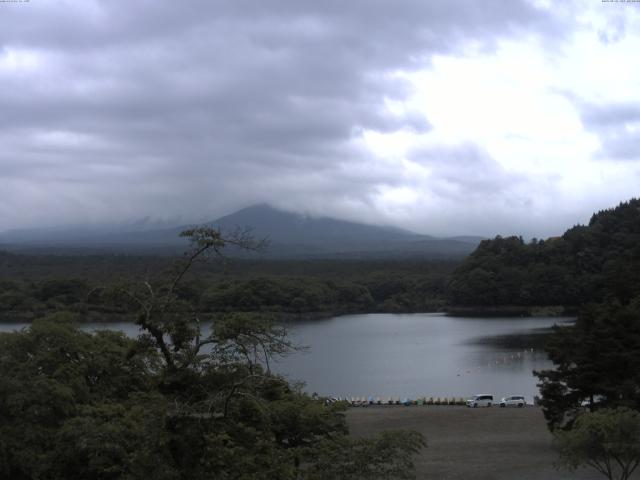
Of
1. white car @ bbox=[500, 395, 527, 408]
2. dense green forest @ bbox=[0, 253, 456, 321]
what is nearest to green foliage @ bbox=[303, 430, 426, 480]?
white car @ bbox=[500, 395, 527, 408]

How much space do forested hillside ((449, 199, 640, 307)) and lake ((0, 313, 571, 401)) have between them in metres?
9.36

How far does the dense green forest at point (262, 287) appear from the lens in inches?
2148

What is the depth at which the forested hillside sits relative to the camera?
216 feet

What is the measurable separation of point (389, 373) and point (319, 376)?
347cm

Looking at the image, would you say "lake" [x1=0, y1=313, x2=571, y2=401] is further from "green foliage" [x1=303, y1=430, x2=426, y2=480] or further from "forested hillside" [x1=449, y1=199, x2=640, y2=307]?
"green foliage" [x1=303, y1=430, x2=426, y2=480]

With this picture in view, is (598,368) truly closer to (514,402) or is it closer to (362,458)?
(514,402)

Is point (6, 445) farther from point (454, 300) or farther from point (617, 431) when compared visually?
point (454, 300)

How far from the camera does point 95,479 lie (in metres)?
8.70

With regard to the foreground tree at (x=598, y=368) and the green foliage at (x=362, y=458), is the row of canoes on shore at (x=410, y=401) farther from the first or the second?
the green foliage at (x=362, y=458)

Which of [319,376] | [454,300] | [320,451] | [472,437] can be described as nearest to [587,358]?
[472,437]

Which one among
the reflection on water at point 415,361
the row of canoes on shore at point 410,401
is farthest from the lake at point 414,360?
the row of canoes on shore at point 410,401

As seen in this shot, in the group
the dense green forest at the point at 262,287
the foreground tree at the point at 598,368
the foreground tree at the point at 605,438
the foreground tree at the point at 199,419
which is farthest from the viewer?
the dense green forest at the point at 262,287

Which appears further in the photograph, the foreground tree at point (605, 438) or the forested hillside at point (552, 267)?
the forested hillside at point (552, 267)

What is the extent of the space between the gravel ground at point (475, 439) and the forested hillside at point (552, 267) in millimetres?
42947
